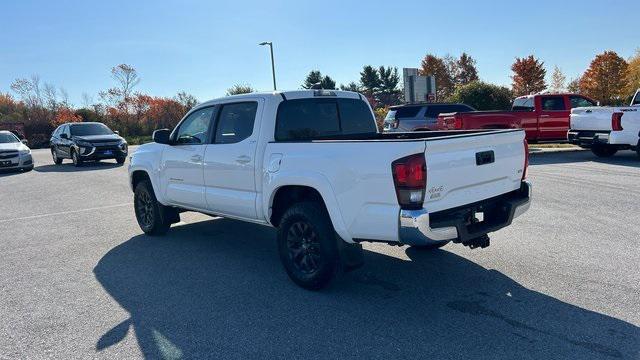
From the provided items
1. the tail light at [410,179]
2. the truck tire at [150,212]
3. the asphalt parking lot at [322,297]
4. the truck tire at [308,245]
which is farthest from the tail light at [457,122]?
the tail light at [410,179]

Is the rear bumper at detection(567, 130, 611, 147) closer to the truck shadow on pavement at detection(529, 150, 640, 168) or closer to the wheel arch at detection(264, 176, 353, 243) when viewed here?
the truck shadow on pavement at detection(529, 150, 640, 168)

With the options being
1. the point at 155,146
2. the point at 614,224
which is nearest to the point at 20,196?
the point at 155,146

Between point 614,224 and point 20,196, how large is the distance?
12309mm

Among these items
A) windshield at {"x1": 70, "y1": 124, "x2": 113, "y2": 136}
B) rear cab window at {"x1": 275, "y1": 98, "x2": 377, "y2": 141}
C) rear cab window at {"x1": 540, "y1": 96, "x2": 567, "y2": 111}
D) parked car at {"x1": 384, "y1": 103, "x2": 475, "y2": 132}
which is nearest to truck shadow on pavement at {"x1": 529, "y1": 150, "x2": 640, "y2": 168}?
rear cab window at {"x1": 540, "y1": 96, "x2": 567, "y2": 111}

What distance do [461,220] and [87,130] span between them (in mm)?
18866

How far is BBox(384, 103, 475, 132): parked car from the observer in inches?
698

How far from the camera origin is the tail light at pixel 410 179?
3.79m

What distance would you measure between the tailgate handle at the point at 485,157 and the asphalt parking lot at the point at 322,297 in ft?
3.89

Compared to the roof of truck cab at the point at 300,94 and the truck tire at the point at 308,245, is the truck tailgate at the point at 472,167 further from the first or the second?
the roof of truck cab at the point at 300,94

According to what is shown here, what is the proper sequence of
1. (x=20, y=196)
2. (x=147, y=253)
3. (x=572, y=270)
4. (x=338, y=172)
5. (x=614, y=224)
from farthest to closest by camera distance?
(x=20, y=196), (x=614, y=224), (x=147, y=253), (x=572, y=270), (x=338, y=172)

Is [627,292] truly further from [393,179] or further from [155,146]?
[155,146]

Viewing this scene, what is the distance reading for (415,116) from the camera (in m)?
17.9

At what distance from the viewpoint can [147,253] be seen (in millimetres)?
6316

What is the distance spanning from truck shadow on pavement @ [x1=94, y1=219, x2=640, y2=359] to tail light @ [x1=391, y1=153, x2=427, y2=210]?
972 mm
